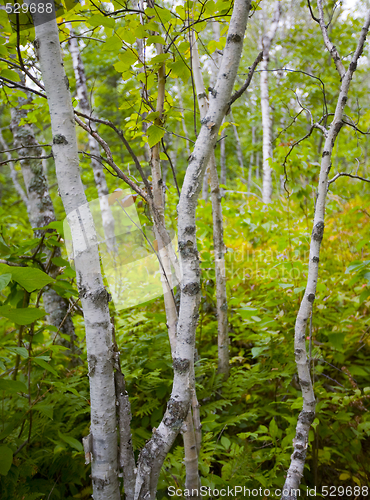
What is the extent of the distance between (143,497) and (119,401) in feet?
1.15

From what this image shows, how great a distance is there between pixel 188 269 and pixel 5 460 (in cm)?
107

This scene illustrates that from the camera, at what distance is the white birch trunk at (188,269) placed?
1.08 metres

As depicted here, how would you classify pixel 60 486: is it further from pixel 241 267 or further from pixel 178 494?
pixel 241 267

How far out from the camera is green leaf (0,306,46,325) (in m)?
1.01

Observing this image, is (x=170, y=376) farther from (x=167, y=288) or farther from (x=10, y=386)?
(x=10, y=386)

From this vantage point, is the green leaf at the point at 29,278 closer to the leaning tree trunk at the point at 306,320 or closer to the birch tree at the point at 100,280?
the birch tree at the point at 100,280

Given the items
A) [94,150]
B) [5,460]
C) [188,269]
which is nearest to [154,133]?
[188,269]

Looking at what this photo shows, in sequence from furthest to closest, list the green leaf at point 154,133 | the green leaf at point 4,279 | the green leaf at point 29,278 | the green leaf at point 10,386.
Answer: the green leaf at point 154,133
the green leaf at point 10,386
the green leaf at point 29,278
the green leaf at point 4,279

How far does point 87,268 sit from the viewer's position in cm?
120

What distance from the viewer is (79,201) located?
3.94 ft

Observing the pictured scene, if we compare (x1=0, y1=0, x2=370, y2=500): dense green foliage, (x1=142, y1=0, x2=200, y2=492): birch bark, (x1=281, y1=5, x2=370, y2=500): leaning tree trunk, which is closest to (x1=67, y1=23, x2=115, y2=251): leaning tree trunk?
(x1=0, y1=0, x2=370, y2=500): dense green foliage

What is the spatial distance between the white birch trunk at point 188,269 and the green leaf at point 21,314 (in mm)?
501

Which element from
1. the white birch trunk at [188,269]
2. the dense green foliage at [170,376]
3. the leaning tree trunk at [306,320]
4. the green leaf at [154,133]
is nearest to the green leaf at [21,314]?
the dense green foliage at [170,376]

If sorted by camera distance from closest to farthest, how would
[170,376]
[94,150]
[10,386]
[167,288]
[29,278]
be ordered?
[29,278] < [10,386] < [167,288] < [170,376] < [94,150]
